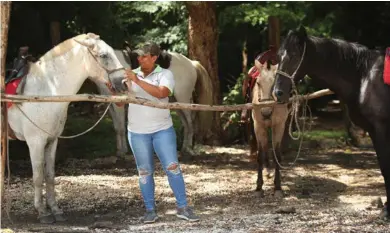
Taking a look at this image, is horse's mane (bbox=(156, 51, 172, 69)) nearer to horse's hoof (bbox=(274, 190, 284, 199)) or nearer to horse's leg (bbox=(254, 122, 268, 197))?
horse's leg (bbox=(254, 122, 268, 197))

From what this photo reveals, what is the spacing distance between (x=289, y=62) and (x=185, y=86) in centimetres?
482

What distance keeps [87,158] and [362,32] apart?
7.78 metres

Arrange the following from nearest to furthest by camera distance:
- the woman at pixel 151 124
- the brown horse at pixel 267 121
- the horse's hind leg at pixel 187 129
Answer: the woman at pixel 151 124 → the brown horse at pixel 267 121 → the horse's hind leg at pixel 187 129

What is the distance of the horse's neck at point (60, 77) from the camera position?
586 cm

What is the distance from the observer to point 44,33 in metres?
12.8

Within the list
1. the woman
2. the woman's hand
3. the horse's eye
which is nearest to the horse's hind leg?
the woman

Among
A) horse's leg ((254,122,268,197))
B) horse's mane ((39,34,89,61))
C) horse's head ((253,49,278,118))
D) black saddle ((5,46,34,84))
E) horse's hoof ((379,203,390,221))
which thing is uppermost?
horse's mane ((39,34,89,61))

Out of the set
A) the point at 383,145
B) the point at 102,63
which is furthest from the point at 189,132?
the point at 383,145

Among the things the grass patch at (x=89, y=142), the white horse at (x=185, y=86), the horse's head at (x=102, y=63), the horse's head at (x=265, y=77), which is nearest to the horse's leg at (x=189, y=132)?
the white horse at (x=185, y=86)

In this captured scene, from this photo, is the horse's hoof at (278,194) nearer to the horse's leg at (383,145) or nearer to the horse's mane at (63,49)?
the horse's leg at (383,145)

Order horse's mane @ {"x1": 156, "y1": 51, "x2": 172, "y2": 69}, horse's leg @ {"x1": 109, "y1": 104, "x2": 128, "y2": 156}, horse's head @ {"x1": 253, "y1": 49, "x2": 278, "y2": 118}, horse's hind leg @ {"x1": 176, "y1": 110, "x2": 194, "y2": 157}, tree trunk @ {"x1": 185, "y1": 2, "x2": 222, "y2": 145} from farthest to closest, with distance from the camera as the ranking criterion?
tree trunk @ {"x1": 185, "y1": 2, "x2": 222, "y2": 145}, horse's hind leg @ {"x1": 176, "y1": 110, "x2": 194, "y2": 157}, horse's leg @ {"x1": 109, "y1": 104, "x2": 128, "y2": 156}, horse's mane @ {"x1": 156, "y1": 51, "x2": 172, "y2": 69}, horse's head @ {"x1": 253, "y1": 49, "x2": 278, "y2": 118}

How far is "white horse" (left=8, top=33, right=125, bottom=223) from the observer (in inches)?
226

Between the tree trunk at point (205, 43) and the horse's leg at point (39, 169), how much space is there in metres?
6.09

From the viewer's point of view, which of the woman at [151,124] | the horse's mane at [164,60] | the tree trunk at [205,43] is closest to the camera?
the woman at [151,124]
